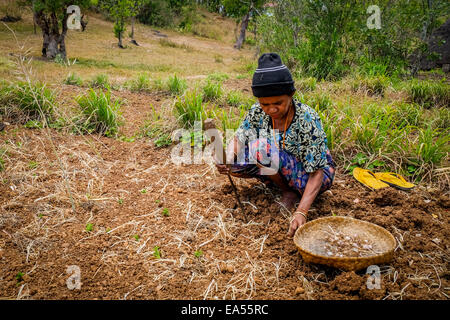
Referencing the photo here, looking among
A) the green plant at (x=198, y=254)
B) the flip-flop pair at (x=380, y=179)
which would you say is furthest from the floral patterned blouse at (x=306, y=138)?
the green plant at (x=198, y=254)

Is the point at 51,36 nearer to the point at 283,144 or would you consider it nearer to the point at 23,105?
the point at 23,105

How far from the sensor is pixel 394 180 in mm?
2346

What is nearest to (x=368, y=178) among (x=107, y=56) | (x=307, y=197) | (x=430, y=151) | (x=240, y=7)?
(x=430, y=151)

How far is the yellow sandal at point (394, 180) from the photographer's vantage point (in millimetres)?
2275

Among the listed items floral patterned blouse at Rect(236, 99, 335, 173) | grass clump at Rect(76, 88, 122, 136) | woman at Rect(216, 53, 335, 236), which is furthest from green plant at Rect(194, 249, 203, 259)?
grass clump at Rect(76, 88, 122, 136)

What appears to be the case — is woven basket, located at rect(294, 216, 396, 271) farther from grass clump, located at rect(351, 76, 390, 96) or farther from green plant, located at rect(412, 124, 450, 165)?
grass clump, located at rect(351, 76, 390, 96)

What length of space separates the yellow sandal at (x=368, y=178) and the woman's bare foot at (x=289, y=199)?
0.62m

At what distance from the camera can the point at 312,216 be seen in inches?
80.2

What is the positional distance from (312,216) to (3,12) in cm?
1424

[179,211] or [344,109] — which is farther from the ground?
[344,109]

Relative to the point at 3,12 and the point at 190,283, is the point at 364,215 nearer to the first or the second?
the point at 190,283

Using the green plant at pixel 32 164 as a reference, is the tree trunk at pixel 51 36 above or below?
above

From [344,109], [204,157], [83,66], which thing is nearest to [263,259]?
[204,157]

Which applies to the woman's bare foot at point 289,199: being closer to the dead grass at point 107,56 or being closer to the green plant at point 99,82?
the dead grass at point 107,56
